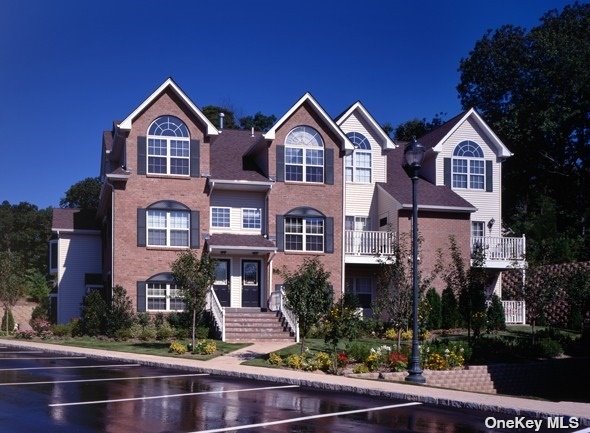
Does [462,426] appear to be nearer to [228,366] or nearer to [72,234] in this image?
[228,366]

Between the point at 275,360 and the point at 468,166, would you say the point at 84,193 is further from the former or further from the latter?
the point at 275,360

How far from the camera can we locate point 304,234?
34.5 metres

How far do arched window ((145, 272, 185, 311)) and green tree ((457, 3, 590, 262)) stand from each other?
1078 inches

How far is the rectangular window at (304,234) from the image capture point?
3441cm

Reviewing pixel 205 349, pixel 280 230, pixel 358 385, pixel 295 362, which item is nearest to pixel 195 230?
pixel 280 230

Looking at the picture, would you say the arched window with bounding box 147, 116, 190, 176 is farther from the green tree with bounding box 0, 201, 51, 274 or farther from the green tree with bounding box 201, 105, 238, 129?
the green tree with bounding box 0, 201, 51, 274

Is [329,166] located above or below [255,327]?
above

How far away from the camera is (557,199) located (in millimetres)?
58344

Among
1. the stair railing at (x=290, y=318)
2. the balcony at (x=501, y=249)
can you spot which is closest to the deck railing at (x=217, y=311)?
the stair railing at (x=290, y=318)

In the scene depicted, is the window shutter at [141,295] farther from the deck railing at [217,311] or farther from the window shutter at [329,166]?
the window shutter at [329,166]

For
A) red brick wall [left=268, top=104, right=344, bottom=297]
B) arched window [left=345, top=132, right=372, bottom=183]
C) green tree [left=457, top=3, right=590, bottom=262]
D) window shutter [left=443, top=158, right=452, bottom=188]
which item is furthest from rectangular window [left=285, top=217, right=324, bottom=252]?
green tree [left=457, top=3, right=590, bottom=262]

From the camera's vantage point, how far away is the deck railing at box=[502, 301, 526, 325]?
36375 mm

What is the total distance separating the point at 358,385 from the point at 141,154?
18769mm

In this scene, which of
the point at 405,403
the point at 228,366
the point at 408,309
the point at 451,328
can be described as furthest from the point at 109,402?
the point at 451,328
